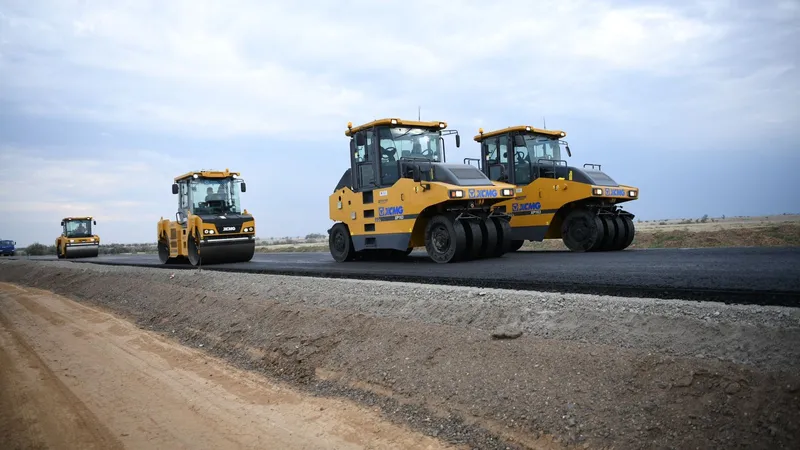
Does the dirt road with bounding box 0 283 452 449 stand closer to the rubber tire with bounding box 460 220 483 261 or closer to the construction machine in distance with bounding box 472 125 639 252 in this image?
the rubber tire with bounding box 460 220 483 261

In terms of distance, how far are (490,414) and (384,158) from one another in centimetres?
989

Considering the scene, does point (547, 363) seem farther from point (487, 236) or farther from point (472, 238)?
point (487, 236)

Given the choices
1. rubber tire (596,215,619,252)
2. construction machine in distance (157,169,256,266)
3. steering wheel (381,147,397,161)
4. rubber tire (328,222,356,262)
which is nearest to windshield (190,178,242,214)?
construction machine in distance (157,169,256,266)

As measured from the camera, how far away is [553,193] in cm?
1482

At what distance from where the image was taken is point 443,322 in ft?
20.5

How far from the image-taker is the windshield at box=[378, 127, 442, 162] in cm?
1395

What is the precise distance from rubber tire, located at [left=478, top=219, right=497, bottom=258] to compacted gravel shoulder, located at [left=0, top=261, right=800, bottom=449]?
15.8 ft

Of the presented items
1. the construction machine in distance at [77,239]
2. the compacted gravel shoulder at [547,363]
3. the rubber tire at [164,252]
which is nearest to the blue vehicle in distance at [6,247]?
the construction machine in distance at [77,239]

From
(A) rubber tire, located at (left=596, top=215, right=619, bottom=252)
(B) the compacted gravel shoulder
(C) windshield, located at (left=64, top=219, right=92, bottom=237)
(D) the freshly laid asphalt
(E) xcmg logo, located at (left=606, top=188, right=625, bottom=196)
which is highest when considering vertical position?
(C) windshield, located at (left=64, top=219, right=92, bottom=237)

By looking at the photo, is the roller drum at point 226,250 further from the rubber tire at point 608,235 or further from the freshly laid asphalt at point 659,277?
the rubber tire at point 608,235

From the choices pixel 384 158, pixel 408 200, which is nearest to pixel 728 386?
pixel 408 200

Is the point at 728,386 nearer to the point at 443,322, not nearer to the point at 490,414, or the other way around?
the point at 490,414

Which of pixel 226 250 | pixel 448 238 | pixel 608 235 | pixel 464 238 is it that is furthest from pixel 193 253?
pixel 608 235

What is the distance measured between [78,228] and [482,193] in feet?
111
